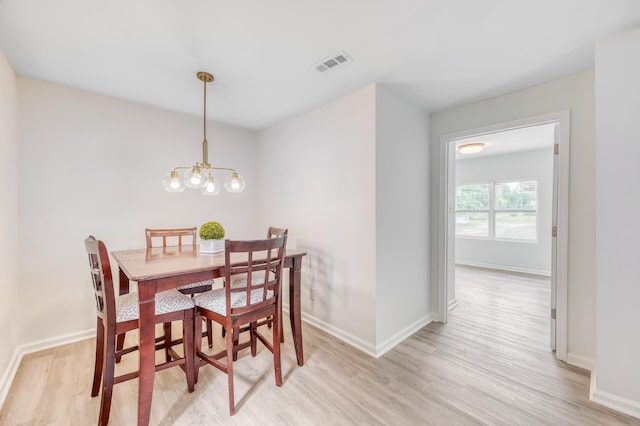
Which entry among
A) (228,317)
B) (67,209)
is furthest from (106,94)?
(228,317)

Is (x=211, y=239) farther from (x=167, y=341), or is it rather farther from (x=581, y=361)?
(x=581, y=361)

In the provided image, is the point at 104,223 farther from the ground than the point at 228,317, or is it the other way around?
the point at 104,223

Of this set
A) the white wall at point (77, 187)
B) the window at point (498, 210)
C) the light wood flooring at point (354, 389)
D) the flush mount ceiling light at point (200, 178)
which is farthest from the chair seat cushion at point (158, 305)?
the window at point (498, 210)

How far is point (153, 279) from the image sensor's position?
1.54m

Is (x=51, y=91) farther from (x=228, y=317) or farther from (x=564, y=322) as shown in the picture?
(x=564, y=322)

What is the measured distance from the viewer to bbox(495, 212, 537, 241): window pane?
5.54 m

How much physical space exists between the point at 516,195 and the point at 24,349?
25.4ft

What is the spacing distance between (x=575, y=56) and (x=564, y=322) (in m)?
2.10

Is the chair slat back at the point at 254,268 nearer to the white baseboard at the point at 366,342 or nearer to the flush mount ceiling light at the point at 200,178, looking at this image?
the flush mount ceiling light at the point at 200,178

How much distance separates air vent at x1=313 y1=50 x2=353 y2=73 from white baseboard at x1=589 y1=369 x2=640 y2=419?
9.34 ft

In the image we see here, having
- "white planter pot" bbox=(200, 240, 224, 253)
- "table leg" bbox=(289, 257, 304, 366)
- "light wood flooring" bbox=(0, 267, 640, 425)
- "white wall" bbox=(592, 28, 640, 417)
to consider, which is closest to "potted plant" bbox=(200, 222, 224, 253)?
"white planter pot" bbox=(200, 240, 224, 253)

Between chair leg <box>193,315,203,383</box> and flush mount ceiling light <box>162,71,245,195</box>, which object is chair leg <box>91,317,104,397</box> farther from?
flush mount ceiling light <box>162,71,245,195</box>

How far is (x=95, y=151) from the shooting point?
2631mm

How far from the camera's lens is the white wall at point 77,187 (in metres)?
2.35
